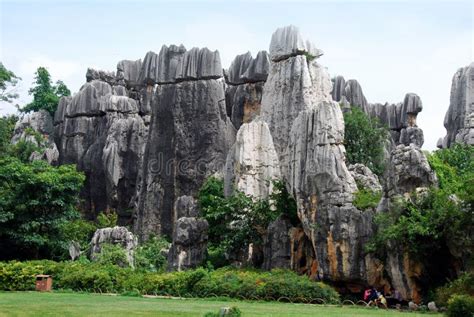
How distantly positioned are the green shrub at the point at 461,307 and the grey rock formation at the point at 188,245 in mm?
15049

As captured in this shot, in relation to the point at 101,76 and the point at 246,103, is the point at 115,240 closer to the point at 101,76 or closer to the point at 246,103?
the point at 246,103

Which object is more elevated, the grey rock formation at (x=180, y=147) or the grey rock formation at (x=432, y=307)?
the grey rock formation at (x=180, y=147)

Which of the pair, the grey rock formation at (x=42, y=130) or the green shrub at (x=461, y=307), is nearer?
the green shrub at (x=461, y=307)

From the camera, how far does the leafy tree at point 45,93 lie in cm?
5609

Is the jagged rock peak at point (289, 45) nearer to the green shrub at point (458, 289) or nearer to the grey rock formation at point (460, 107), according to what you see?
the grey rock formation at point (460, 107)

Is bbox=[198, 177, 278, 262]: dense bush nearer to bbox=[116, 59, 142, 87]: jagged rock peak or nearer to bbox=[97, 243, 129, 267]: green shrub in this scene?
bbox=[97, 243, 129, 267]: green shrub

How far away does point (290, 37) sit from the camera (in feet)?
121

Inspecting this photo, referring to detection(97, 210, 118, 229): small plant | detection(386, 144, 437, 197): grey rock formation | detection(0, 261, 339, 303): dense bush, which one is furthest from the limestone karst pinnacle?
detection(0, 261, 339, 303): dense bush

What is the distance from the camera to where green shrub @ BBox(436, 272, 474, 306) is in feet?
56.6

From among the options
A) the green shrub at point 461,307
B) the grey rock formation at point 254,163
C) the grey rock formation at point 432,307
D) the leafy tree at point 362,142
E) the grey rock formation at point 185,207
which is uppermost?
the leafy tree at point 362,142

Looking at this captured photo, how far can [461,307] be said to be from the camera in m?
14.6

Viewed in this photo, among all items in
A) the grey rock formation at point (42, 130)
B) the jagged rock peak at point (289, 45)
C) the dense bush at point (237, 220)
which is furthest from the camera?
the grey rock formation at point (42, 130)

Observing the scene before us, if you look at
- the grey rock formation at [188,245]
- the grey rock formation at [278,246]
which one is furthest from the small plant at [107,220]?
the grey rock formation at [278,246]

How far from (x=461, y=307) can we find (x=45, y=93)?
4762cm
